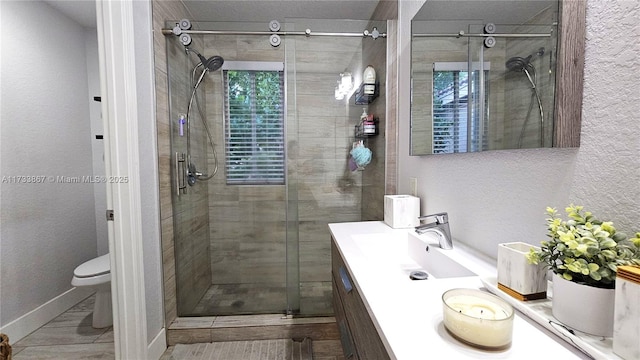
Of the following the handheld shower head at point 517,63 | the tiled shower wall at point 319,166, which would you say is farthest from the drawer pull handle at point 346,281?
the tiled shower wall at point 319,166

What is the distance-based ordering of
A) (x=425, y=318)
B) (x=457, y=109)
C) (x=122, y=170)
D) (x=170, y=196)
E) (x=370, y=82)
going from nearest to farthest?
(x=425, y=318)
(x=457, y=109)
(x=122, y=170)
(x=170, y=196)
(x=370, y=82)

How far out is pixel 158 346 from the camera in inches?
70.5

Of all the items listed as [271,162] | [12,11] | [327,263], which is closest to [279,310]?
[327,263]

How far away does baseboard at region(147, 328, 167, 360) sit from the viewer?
1714mm

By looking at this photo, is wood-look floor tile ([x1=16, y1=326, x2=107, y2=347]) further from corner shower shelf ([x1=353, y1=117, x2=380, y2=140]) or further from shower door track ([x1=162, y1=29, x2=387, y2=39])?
corner shower shelf ([x1=353, y1=117, x2=380, y2=140])

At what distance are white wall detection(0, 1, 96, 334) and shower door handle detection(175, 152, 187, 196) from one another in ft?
3.73

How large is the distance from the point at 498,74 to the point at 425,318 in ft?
2.68

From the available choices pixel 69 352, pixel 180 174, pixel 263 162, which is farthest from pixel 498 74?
pixel 69 352

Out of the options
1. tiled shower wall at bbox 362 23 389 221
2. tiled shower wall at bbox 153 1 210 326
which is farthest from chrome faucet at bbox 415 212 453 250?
tiled shower wall at bbox 153 1 210 326

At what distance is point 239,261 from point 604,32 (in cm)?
241

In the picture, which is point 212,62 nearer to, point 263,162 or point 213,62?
point 213,62

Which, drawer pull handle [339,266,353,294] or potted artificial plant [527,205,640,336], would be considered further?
drawer pull handle [339,266,353,294]

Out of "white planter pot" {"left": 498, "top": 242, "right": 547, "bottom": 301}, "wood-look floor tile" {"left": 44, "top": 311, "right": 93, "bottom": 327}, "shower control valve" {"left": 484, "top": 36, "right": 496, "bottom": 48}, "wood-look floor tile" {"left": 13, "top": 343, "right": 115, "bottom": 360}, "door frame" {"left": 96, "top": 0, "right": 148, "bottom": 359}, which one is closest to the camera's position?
"white planter pot" {"left": 498, "top": 242, "right": 547, "bottom": 301}

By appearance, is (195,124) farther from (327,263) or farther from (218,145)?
(327,263)
